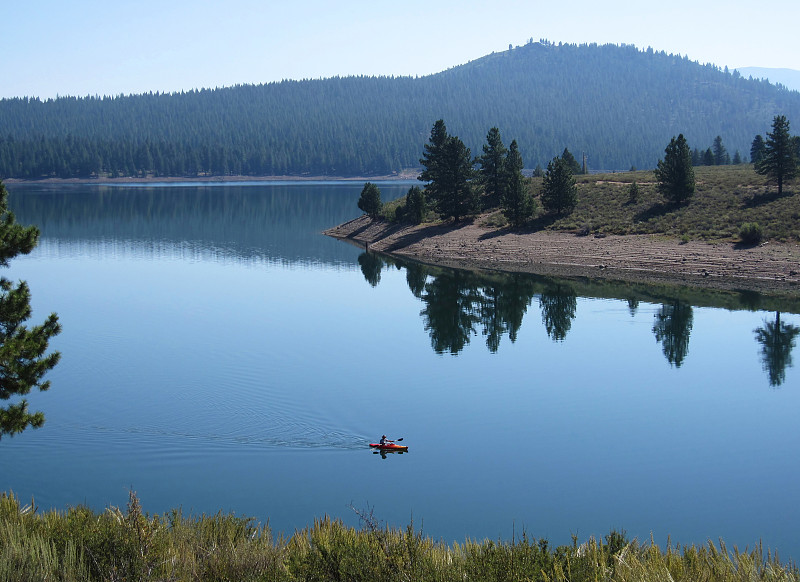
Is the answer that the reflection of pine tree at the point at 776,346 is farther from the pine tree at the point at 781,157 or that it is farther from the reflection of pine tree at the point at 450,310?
the pine tree at the point at 781,157

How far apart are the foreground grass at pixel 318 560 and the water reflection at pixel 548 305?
822 inches

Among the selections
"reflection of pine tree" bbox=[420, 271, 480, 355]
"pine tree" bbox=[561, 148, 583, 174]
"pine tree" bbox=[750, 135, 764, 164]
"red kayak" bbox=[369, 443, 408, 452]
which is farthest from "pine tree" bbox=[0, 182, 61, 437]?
"pine tree" bbox=[561, 148, 583, 174]

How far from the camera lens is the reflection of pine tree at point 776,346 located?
31.2 metres

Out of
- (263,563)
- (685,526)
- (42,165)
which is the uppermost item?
(42,165)

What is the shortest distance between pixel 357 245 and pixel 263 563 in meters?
68.0

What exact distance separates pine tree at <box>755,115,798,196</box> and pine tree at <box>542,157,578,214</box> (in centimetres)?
1485

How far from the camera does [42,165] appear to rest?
198m

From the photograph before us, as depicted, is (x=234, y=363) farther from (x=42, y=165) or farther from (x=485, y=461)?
(x=42, y=165)

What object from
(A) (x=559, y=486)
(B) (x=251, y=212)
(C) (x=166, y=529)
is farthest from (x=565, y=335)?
(B) (x=251, y=212)

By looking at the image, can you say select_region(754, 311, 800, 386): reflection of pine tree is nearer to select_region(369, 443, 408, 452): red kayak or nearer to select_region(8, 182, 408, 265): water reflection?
select_region(369, 443, 408, 452): red kayak

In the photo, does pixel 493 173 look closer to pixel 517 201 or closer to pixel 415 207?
pixel 415 207

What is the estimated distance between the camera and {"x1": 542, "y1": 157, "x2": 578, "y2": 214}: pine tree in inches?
2724

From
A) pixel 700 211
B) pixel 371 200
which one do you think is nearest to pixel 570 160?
pixel 371 200

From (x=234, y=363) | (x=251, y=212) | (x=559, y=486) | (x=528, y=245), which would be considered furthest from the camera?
(x=251, y=212)
